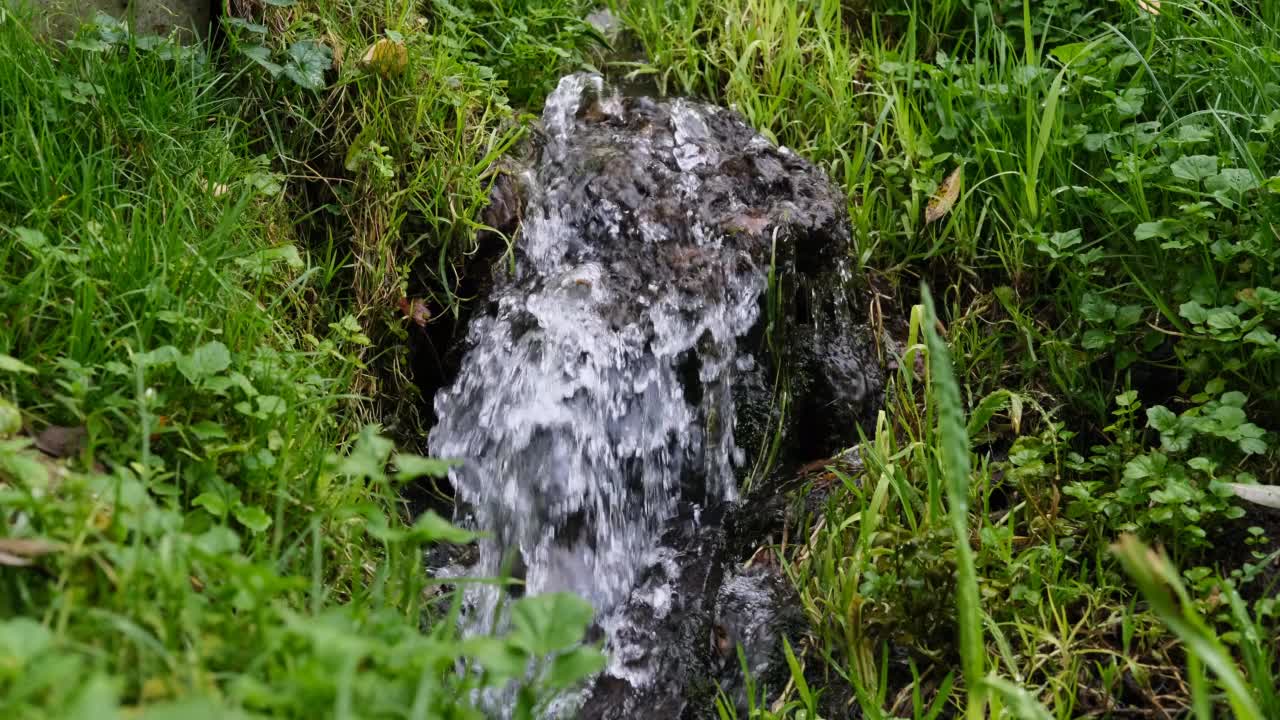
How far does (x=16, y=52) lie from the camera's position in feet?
7.91

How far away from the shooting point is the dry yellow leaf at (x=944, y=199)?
3.13 m

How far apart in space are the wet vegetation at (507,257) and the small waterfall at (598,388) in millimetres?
192

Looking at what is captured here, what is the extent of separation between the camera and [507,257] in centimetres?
306

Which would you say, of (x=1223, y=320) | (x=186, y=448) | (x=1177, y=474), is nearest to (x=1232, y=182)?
(x=1223, y=320)

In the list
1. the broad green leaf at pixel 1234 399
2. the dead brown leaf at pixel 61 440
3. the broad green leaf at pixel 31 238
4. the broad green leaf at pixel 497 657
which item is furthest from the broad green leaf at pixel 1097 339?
the broad green leaf at pixel 31 238

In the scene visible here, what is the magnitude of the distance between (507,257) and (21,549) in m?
1.79

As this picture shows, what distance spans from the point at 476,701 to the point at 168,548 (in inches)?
39.7

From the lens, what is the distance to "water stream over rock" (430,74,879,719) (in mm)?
2613

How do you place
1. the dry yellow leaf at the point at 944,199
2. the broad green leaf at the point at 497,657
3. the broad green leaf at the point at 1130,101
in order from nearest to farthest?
the broad green leaf at the point at 497,657
the broad green leaf at the point at 1130,101
the dry yellow leaf at the point at 944,199

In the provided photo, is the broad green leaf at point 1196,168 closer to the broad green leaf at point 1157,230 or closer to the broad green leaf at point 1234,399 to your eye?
the broad green leaf at point 1157,230

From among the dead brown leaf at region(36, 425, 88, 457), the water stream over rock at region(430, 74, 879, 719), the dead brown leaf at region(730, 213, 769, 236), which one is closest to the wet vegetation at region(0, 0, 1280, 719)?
the dead brown leaf at region(36, 425, 88, 457)

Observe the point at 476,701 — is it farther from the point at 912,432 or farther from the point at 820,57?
the point at 820,57

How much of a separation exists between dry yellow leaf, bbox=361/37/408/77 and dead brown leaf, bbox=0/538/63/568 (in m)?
1.88

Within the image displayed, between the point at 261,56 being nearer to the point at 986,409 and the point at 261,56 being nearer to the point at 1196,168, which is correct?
the point at 986,409
